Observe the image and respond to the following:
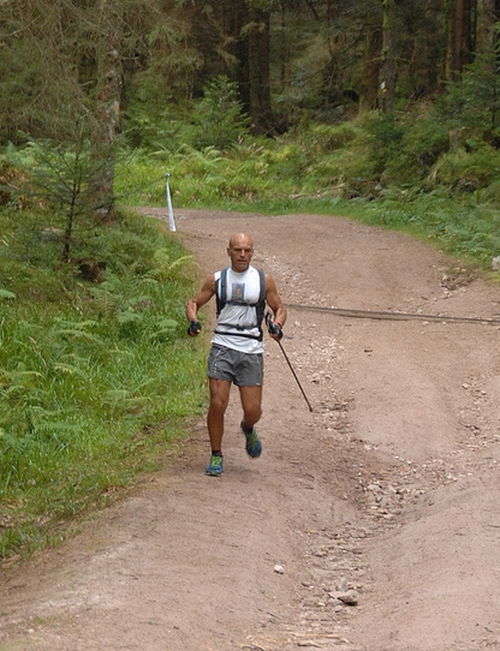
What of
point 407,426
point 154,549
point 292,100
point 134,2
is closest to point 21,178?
point 134,2

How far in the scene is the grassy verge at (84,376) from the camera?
7449 mm

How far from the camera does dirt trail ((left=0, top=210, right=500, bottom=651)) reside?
4.68 metres

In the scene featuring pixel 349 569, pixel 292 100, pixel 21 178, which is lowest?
pixel 349 569

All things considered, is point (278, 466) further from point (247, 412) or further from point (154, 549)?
point (154, 549)

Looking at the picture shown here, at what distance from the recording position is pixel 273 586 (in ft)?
18.2

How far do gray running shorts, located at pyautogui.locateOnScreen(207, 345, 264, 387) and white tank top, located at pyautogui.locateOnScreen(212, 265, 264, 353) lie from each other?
0.05 meters

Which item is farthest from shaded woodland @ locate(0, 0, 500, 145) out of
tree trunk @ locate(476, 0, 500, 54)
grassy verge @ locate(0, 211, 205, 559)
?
grassy verge @ locate(0, 211, 205, 559)

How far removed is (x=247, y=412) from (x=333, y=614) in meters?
2.39

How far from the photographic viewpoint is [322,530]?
6805 mm

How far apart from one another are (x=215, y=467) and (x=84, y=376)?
304 centimetres

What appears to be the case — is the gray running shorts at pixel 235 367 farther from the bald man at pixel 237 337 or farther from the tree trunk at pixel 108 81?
the tree trunk at pixel 108 81

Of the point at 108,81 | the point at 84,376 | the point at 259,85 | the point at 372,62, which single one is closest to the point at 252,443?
the point at 84,376

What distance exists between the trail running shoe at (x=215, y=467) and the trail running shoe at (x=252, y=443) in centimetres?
31

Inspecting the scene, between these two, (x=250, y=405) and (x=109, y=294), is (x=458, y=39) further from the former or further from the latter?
(x=250, y=405)
